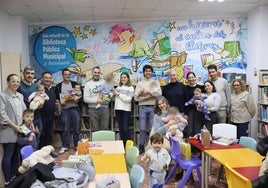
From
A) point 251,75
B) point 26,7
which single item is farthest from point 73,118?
point 251,75

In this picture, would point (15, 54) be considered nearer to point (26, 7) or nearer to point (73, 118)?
point (26, 7)

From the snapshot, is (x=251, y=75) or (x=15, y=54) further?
(x=251, y=75)

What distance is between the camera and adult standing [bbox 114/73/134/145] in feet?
17.2

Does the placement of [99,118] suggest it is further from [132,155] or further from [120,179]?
[120,179]

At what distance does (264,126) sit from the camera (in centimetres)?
535

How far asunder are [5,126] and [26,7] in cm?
258

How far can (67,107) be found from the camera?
17.6 ft

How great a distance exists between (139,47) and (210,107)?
2.44m

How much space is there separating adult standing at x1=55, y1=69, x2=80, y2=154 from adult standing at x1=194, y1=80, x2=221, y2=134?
7.61 feet

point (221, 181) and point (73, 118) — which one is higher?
point (73, 118)

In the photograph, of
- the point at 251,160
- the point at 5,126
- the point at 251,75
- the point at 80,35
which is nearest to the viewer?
the point at 251,160

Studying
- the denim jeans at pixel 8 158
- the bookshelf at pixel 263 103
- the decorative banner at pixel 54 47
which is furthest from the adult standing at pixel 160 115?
the decorative banner at pixel 54 47

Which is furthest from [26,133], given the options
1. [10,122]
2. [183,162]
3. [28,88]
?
[183,162]

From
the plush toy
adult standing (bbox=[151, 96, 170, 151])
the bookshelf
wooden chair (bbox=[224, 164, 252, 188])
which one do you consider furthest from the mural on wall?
wooden chair (bbox=[224, 164, 252, 188])
